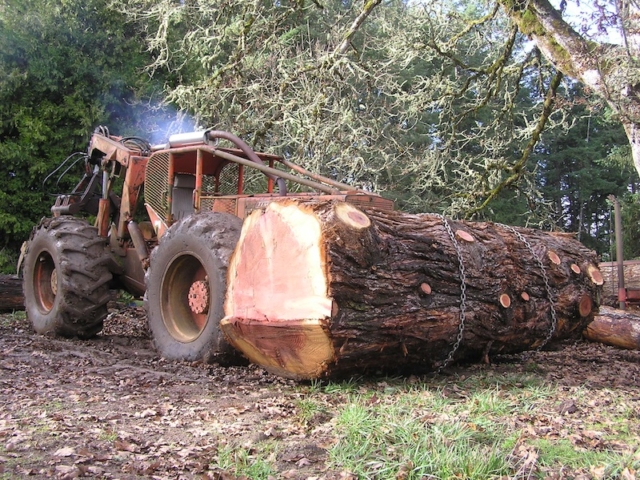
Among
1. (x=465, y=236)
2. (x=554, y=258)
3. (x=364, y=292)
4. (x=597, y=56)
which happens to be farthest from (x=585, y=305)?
(x=364, y=292)

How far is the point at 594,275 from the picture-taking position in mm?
6473

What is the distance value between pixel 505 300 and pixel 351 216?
1.71m

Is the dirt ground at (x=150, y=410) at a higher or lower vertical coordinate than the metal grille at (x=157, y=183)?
lower

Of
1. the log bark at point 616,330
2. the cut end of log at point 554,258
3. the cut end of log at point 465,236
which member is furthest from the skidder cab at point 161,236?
the log bark at point 616,330

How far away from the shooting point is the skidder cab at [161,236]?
5.67m

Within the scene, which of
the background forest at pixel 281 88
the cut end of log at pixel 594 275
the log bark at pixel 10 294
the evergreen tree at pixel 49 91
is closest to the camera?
the cut end of log at pixel 594 275

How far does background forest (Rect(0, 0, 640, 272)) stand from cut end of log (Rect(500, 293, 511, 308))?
6.97ft

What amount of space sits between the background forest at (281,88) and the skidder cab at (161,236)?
70.1 inches

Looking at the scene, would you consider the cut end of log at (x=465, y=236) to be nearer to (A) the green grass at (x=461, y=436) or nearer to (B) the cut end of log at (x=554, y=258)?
(B) the cut end of log at (x=554, y=258)

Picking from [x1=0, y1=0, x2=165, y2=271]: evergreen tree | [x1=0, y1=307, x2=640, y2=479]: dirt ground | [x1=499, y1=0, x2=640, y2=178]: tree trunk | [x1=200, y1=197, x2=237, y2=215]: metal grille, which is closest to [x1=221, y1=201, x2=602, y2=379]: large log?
[x1=0, y1=307, x2=640, y2=479]: dirt ground

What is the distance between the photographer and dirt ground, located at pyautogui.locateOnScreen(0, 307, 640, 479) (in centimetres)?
311

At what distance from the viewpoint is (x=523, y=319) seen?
18.8ft

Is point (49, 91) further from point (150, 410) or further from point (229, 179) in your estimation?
point (150, 410)

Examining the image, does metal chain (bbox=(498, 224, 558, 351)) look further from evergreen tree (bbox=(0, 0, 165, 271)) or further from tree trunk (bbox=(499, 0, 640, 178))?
evergreen tree (bbox=(0, 0, 165, 271))
